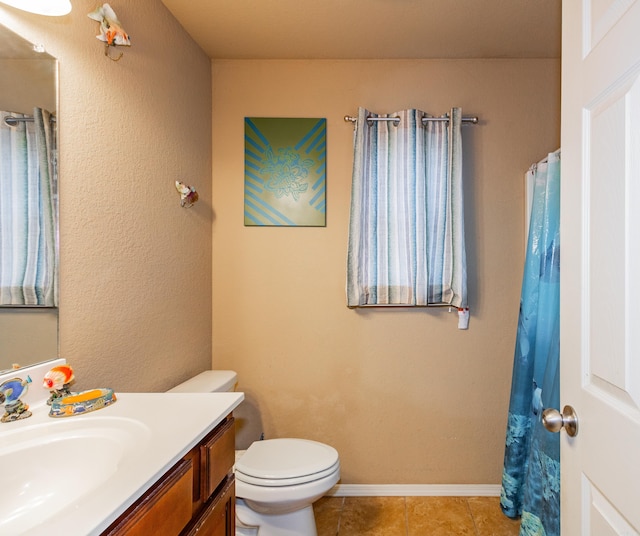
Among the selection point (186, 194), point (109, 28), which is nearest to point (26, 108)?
point (109, 28)

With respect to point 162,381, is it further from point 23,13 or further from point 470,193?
point 470,193

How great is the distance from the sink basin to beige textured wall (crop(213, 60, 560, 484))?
127 centimetres

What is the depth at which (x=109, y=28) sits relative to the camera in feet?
4.27

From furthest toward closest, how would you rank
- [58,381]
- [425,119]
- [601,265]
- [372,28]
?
[425,119], [372,28], [58,381], [601,265]

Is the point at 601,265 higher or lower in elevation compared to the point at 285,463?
higher

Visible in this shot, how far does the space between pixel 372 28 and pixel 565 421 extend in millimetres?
1874

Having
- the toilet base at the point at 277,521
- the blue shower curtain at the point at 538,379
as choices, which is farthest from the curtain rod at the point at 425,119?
the toilet base at the point at 277,521

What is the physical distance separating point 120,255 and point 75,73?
2.06 ft

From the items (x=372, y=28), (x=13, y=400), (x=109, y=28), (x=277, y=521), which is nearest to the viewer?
(x=13, y=400)

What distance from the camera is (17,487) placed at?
2.65 feet

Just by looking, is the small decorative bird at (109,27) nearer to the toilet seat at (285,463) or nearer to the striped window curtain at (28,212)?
the striped window curtain at (28,212)

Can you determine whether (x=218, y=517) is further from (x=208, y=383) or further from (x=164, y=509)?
(x=208, y=383)

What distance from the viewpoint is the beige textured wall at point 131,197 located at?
3.98 feet

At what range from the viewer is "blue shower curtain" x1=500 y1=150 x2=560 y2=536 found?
154 cm
